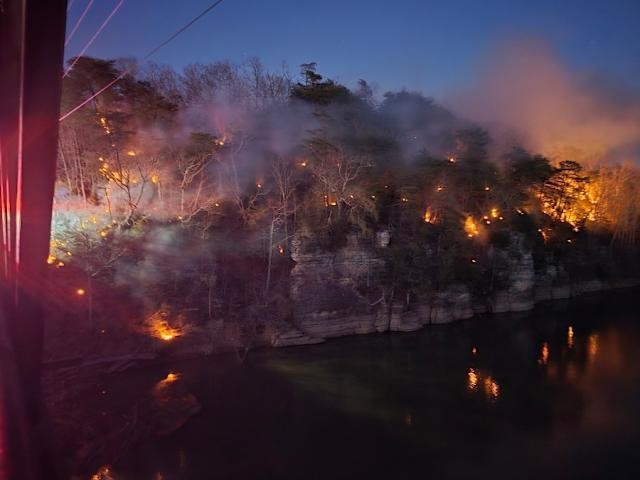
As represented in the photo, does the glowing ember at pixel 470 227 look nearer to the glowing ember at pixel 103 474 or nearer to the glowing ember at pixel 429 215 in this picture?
the glowing ember at pixel 429 215

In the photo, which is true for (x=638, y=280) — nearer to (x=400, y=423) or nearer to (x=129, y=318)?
(x=400, y=423)

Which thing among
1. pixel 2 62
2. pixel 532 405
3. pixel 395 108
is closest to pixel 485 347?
pixel 532 405

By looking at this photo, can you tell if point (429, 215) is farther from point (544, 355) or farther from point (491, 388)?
point (491, 388)

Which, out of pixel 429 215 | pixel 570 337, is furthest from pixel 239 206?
pixel 570 337

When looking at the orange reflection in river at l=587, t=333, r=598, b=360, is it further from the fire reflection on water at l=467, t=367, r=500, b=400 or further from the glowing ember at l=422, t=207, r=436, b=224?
the glowing ember at l=422, t=207, r=436, b=224

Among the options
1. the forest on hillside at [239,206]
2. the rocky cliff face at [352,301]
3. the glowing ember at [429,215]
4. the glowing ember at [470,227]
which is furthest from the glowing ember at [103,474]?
the glowing ember at [470,227]
